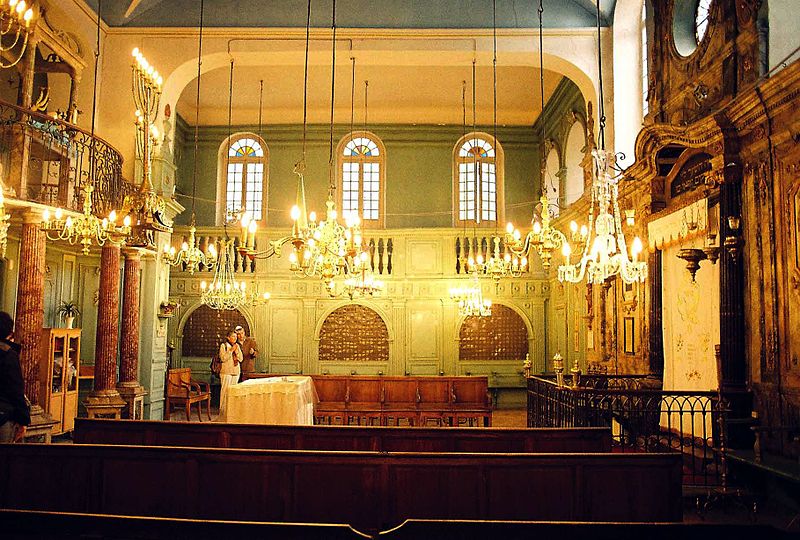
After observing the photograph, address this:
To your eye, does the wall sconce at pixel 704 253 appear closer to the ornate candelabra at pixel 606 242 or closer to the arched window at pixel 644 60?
the ornate candelabra at pixel 606 242

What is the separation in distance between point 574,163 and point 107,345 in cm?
1080

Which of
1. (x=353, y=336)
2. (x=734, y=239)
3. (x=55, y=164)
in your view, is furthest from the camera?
(x=353, y=336)

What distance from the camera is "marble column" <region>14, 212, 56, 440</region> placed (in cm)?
933

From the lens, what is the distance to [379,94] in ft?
55.4

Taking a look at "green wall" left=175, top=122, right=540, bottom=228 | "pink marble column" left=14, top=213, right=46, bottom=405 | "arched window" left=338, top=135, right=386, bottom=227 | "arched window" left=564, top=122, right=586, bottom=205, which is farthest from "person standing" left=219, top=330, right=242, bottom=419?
"arched window" left=564, top=122, right=586, bottom=205

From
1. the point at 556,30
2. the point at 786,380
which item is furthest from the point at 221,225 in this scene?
the point at 786,380

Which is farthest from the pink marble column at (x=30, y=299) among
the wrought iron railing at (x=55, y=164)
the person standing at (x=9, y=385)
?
the person standing at (x=9, y=385)

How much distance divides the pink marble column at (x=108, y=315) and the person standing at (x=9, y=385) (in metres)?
5.91

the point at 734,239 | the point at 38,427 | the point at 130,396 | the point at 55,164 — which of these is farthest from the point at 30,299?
the point at 734,239

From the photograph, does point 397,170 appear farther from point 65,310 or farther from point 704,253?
point 704,253

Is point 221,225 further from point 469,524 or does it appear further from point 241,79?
point 469,524

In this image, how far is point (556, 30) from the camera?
41.6 feet

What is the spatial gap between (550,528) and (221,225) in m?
15.8

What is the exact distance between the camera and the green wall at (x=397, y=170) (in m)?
17.8
